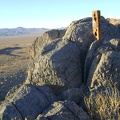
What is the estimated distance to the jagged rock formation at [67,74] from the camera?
6703 millimetres

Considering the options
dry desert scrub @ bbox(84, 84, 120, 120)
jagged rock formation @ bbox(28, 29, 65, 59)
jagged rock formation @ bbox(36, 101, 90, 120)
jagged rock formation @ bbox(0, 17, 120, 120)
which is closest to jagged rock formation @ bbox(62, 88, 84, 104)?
jagged rock formation @ bbox(0, 17, 120, 120)

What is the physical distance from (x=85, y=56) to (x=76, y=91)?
1.81 m

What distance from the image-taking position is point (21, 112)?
679 centimetres

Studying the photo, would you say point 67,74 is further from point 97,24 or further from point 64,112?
point 64,112

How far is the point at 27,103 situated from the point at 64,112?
1.15m

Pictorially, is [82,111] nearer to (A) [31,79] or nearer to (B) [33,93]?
(B) [33,93]

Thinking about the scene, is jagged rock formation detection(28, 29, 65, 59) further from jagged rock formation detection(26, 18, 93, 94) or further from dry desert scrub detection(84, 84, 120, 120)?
dry desert scrub detection(84, 84, 120, 120)

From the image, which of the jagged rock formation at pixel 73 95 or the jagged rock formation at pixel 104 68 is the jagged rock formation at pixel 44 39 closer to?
the jagged rock formation at pixel 104 68

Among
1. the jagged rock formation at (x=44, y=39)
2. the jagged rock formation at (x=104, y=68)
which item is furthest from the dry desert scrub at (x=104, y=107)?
the jagged rock formation at (x=44, y=39)

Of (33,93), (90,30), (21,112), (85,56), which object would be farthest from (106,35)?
(21,112)

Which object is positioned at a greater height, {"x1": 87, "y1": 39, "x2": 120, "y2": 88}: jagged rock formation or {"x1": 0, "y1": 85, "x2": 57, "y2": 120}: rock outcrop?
{"x1": 87, "y1": 39, "x2": 120, "y2": 88}: jagged rock formation

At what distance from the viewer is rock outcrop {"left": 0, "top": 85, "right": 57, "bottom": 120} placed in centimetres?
671

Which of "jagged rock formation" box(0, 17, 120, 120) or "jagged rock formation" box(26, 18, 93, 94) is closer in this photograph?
"jagged rock formation" box(0, 17, 120, 120)

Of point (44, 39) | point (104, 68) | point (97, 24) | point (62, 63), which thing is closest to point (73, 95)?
point (104, 68)
